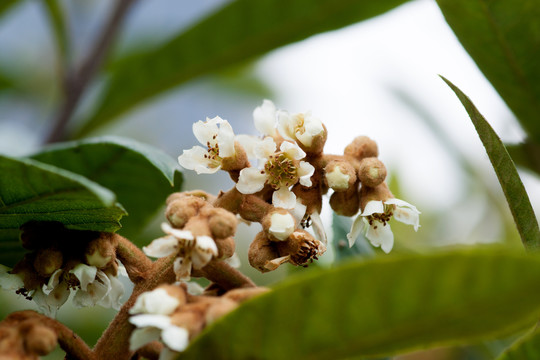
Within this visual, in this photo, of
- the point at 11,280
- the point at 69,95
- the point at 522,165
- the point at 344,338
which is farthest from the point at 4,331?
the point at 69,95

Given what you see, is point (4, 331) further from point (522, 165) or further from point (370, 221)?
point (522, 165)

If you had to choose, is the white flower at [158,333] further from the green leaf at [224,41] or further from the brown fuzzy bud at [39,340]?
the green leaf at [224,41]

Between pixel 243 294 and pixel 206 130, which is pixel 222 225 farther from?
pixel 206 130

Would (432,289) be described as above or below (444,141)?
below

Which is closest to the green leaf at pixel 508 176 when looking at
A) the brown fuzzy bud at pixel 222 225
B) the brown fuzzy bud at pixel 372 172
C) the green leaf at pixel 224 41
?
the brown fuzzy bud at pixel 372 172

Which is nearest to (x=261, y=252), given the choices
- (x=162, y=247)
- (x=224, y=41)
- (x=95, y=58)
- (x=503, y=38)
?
(x=162, y=247)

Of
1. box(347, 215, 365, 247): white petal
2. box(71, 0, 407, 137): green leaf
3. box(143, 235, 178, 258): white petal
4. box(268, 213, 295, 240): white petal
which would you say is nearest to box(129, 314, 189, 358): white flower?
box(143, 235, 178, 258): white petal
